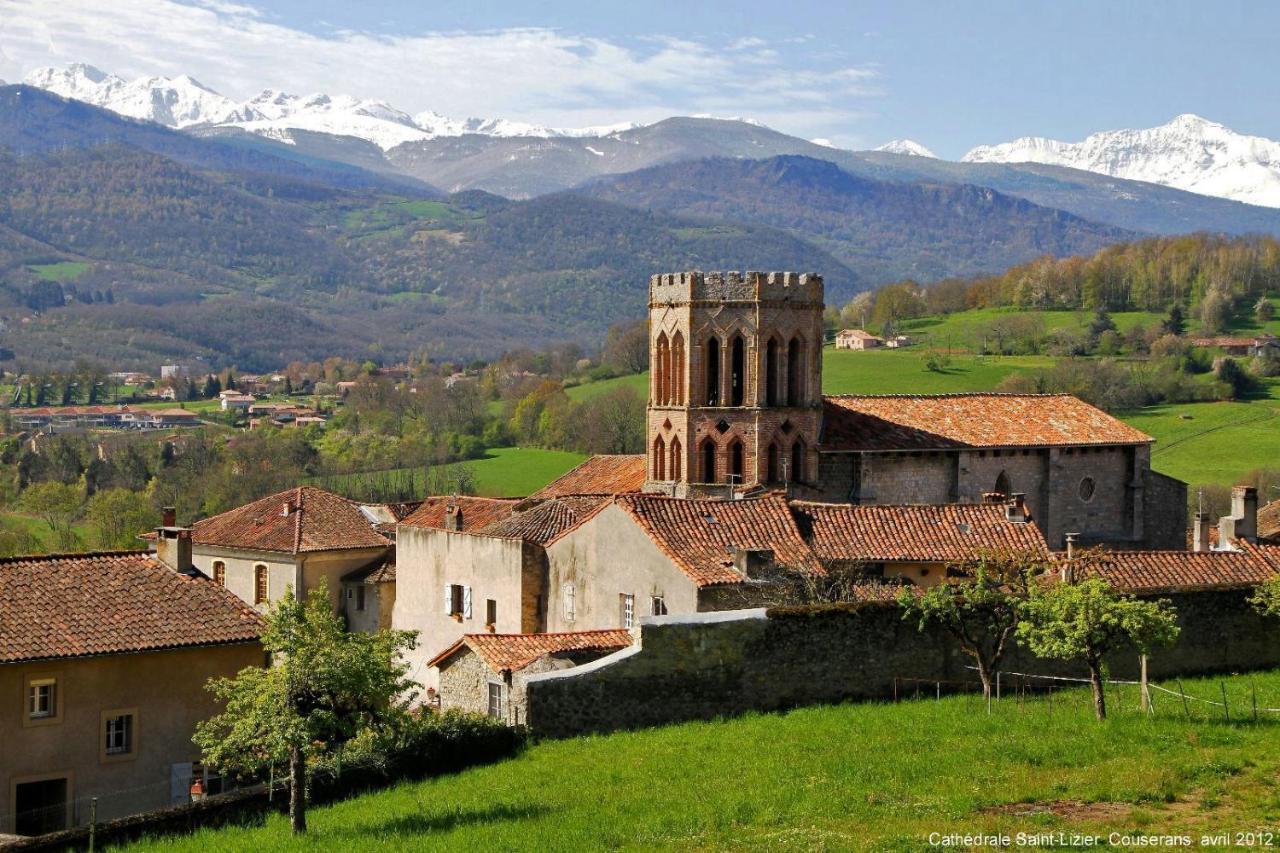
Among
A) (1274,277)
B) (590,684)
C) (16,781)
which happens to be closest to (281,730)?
(590,684)

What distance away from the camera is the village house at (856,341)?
5034 inches

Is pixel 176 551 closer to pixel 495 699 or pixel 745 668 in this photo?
pixel 495 699

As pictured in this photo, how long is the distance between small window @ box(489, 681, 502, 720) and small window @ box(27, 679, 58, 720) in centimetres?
753

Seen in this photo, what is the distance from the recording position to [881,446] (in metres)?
48.7

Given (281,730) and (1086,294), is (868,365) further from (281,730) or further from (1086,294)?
(281,730)

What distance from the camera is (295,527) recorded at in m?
47.6

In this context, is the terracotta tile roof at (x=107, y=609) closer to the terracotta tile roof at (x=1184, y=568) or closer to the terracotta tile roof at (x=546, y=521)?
the terracotta tile roof at (x=546, y=521)

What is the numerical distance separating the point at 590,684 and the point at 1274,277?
13499 cm

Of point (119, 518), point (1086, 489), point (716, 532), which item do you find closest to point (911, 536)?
point (716, 532)

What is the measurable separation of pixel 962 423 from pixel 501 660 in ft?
82.1

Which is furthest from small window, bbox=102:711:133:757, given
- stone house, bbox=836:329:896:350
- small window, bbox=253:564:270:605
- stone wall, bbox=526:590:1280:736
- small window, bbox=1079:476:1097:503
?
stone house, bbox=836:329:896:350

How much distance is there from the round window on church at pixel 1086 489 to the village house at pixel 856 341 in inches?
2913

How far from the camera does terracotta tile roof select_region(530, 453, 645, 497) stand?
50878 mm

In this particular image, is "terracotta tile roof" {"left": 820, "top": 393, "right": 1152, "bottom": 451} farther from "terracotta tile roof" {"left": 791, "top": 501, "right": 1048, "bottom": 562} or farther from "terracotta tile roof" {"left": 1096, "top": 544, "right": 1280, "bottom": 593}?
"terracotta tile roof" {"left": 1096, "top": 544, "right": 1280, "bottom": 593}
